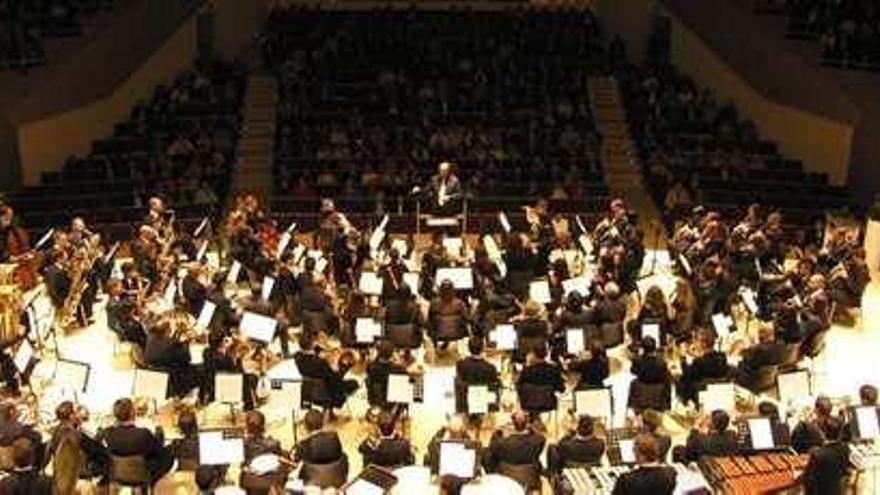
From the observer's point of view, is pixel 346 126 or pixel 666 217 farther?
pixel 346 126

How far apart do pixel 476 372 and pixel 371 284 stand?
254 cm

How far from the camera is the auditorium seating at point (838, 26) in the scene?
80.2 feet

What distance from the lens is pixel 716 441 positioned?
468 inches

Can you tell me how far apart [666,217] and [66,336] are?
415 inches

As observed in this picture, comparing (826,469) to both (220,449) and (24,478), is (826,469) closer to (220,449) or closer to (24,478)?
(220,449)

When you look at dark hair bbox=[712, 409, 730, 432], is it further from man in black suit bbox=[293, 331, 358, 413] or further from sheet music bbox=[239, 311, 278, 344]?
sheet music bbox=[239, 311, 278, 344]

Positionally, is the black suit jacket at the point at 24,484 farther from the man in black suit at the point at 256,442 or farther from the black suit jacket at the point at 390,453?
the black suit jacket at the point at 390,453

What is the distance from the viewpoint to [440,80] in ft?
83.4

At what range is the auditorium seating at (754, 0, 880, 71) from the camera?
24.5 meters

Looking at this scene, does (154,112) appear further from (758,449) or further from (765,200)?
(758,449)

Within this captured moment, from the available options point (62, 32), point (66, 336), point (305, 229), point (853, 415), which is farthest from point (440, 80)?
point (853, 415)

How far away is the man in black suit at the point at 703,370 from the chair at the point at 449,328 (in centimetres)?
273

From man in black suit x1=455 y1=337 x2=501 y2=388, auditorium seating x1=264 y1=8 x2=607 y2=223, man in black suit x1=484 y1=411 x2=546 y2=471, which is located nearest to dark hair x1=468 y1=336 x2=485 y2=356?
man in black suit x1=455 y1=337 x2=501 y2=388

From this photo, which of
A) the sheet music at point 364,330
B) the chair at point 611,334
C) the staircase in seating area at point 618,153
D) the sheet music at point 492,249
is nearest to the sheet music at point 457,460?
the sheet music at point 364,330
